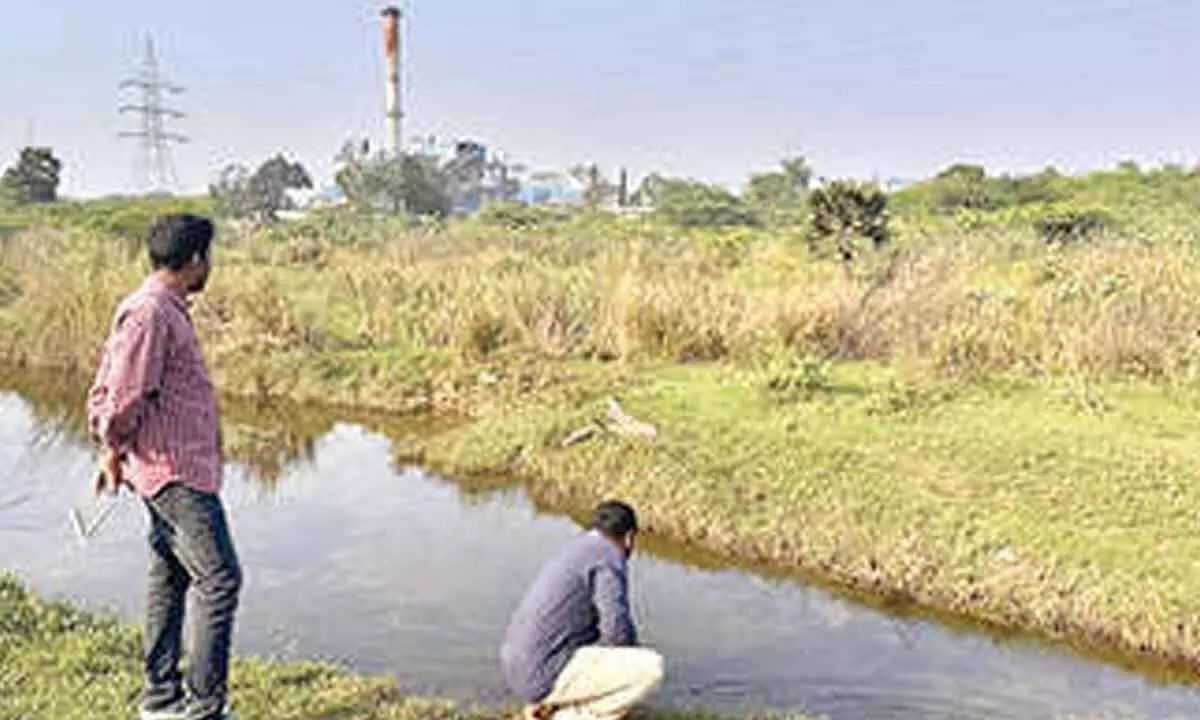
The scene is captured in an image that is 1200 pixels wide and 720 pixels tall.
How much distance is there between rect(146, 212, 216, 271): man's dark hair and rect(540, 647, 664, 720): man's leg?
2.03 metres

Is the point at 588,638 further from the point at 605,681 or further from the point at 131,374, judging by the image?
the point at 131,374

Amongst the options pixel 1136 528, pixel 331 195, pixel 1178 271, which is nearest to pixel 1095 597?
pixel 1136 528

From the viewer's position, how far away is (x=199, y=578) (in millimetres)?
4219

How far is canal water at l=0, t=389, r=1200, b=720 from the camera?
662 centimetres

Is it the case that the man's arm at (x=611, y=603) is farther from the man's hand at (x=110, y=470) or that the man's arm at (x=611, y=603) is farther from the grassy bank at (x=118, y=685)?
the man's hand at (x=110, y=470)

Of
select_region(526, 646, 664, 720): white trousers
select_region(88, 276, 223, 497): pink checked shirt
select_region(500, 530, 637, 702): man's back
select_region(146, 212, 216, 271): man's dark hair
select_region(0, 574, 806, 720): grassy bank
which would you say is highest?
select_region(146, 212, 216, 271): man's dark hair

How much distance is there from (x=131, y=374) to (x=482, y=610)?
4074 millimetres

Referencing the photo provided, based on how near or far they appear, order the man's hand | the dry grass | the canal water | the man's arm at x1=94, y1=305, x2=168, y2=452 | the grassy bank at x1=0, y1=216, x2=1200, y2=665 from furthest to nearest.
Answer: the dry grass
the grassy bank at x1=0, y1=216, x2=1200, y2=665
the canal water
the man's hand
the man's arm at x1=94, y1=305, x2=168, y2=452

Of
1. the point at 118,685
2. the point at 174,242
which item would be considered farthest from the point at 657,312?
the point at 174,242

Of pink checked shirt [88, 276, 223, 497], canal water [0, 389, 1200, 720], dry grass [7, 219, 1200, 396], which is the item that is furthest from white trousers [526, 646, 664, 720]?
dry grass [7, 219, 1200, 396]

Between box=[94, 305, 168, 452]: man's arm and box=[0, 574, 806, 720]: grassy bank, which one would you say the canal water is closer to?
box=[0, 574, 806, 720]: grassy bank

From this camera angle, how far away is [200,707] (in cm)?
432

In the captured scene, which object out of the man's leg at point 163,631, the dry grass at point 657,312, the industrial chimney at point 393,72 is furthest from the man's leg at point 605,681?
the industrial chimney at point 393,72

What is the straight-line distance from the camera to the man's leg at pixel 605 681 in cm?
480
